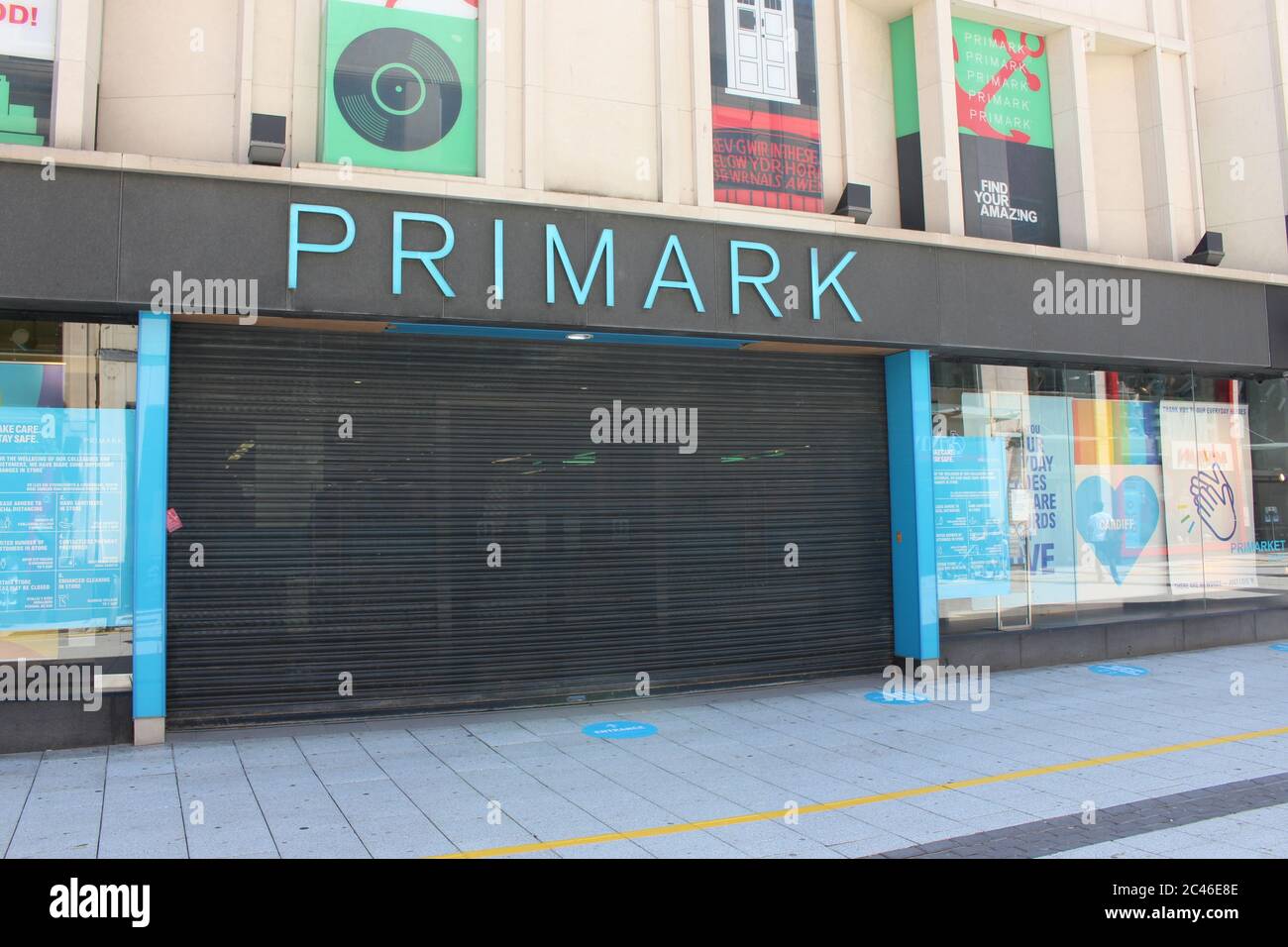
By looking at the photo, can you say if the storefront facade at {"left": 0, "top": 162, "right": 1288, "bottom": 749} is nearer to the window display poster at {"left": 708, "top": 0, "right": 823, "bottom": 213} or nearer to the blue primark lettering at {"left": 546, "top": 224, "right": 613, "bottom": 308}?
the blue primark lettering at {"left": 546, "top": 224, "right": 613, "bottom": 308}

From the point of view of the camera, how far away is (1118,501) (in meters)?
12.4

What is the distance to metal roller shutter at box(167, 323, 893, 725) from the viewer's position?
820cm

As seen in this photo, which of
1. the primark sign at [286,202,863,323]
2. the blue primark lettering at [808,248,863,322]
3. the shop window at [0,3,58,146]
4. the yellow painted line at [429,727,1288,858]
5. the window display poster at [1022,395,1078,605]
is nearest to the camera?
the yellow painted line at [429,727,1288,858]

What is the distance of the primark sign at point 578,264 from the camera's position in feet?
26.5

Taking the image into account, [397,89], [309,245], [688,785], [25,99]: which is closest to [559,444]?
[309,245]

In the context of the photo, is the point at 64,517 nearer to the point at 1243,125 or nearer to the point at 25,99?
the point at 25,99

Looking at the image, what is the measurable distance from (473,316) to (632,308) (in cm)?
154

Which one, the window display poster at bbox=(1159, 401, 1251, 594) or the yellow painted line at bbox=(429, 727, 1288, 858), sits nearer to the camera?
the yellow painted line at bbox=(429, 727, 1288, 858)

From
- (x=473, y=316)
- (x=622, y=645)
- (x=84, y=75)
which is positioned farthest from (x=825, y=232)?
(x=84, y=75)

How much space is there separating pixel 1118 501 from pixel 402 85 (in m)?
10.2

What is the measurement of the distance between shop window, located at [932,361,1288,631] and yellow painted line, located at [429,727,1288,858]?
3.29m

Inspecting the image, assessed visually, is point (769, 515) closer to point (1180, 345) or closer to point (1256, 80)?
point (1180, 345)

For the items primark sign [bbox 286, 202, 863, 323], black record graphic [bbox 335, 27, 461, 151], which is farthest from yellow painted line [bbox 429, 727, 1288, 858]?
black record graphic [bbox 335, 27, 461, 151]

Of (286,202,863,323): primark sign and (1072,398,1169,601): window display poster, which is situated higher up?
(286,202,863,323): primark sign
